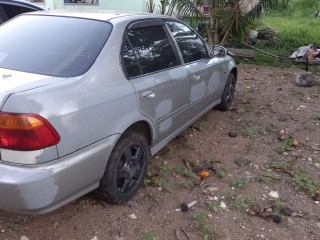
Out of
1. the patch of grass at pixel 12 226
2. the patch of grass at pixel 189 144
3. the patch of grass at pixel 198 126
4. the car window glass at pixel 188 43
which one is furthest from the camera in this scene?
the patch of grass at pixel 198 126

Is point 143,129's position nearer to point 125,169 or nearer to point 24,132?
point 125,169

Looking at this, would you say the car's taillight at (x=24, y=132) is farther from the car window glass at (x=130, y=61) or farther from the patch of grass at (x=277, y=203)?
the patch of grass at (x=277, y=203)

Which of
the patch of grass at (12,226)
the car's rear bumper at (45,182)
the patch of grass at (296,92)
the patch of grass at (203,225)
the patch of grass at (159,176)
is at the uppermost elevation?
the car's rear bumper at (45,182)

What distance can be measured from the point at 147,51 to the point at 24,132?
148cm

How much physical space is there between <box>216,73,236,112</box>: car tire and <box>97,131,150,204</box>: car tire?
237 centimetres

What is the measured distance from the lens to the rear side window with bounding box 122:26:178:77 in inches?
120

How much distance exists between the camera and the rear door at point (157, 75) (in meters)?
3.05

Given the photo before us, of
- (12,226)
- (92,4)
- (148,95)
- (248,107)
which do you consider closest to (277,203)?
(148,95)

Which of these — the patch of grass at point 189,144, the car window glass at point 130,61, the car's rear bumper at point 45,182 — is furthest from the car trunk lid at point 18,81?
the patch of grass at point 189,144

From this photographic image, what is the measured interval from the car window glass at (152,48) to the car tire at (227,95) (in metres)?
1.81

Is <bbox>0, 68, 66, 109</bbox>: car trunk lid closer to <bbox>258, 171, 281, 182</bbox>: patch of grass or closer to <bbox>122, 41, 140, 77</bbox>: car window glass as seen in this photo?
<bbox>122, 41, 140, 77</bbox>: car window glass

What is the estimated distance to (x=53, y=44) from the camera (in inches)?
114

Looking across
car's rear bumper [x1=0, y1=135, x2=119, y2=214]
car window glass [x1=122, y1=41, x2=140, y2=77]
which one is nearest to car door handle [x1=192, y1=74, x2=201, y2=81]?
car window glass [x1=122, y1=41, x2=140, y2=77]

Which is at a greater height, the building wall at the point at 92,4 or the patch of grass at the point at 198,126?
the building wall at the point at 92,4
